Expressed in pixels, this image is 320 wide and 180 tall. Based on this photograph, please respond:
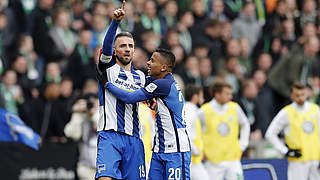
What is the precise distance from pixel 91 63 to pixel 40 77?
1110mm

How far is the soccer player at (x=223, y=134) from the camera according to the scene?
527 inches

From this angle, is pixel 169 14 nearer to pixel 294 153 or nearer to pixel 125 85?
pixel 294 153

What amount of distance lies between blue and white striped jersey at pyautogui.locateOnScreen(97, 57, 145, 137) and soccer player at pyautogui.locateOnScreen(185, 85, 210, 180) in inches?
133

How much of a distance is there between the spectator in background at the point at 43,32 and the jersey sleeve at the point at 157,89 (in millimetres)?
7471

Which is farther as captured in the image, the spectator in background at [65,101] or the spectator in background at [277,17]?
the spectator in background at [277,17]

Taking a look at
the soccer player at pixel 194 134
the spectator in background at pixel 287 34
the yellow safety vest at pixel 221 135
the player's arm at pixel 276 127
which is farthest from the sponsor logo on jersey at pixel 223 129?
the spectator in background at pixel 287 34

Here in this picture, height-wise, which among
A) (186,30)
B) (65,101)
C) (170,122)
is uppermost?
(186,30)

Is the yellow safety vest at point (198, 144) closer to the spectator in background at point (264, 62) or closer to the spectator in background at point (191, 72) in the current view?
the spectator in background at point (191, 72)

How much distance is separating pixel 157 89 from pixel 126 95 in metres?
0.42

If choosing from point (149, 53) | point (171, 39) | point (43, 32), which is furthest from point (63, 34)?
point (171, 39)

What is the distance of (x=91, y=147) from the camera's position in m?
14.1

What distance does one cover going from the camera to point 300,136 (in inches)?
529

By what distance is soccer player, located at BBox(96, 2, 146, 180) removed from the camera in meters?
9.30

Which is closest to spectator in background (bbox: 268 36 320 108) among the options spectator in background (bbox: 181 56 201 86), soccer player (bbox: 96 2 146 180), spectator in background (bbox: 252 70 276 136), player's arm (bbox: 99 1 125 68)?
spectator in background (bbox: 252 70 276 136)
